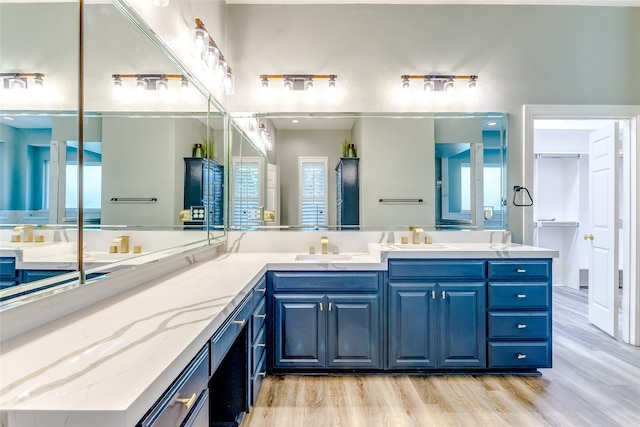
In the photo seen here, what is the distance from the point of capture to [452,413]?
75.1 inches

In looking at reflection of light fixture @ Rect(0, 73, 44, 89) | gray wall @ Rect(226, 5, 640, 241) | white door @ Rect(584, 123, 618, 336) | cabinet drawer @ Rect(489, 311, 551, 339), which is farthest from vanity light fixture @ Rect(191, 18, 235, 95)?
white door @ Rect(584, 123, 618, 336)

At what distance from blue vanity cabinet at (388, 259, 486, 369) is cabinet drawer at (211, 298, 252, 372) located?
1.12 metres

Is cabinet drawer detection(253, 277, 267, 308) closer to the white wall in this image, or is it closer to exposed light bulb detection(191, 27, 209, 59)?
the white wall

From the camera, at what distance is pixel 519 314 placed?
7.57 ft

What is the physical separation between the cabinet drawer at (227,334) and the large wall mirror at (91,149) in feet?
1.69

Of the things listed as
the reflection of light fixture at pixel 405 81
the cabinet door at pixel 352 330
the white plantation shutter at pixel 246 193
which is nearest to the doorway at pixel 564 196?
the reflection of light fixture at pixel 405 81

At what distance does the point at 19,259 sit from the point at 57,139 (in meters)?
0.41

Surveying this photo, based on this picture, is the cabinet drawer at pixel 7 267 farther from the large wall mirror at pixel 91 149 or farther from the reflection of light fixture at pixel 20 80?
the reflection of light fixture at pixel 20 80

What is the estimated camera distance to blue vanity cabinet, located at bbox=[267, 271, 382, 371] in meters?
2.26

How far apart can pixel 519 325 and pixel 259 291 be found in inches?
72.4

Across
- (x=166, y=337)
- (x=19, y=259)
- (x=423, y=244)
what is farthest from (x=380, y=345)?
(x=19, y=259)

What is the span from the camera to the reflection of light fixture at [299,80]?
9.04 ft

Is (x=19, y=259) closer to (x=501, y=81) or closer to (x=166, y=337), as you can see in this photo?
(x=166, y=337)

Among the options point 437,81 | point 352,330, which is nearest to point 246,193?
point 352,330
